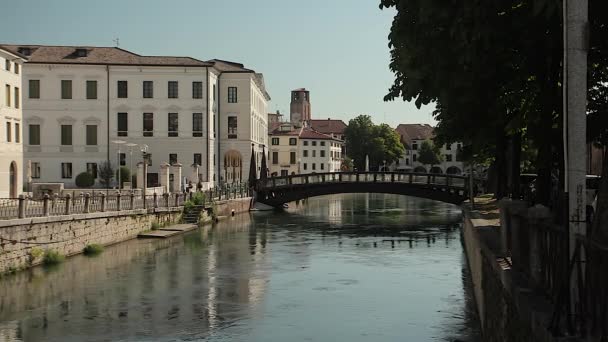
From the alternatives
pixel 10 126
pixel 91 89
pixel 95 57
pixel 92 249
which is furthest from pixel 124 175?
pixel 92 249

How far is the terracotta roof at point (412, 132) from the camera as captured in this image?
160875mm

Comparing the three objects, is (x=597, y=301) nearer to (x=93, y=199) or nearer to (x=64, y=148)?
(x=93, y=199)

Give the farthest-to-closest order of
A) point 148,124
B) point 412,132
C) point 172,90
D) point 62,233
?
point 412,132 < point 148,124 < point 172,90 < point 62,233

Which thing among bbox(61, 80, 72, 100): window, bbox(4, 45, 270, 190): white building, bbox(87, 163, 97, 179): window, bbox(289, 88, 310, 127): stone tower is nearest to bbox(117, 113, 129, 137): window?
bbox(4, 45, 270, 190): white building

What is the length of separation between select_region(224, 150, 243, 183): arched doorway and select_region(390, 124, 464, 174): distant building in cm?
8121

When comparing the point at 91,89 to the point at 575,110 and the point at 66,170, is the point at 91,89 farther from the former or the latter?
the point at 575,110

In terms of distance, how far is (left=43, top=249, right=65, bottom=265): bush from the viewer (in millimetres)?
27703

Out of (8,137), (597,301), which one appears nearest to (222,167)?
(8,137)

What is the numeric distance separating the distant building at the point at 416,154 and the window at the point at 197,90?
8881 cm

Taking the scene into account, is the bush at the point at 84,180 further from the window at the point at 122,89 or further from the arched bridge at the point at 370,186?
the arched bridge at the point at 370,186

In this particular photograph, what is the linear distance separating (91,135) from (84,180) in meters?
5.44

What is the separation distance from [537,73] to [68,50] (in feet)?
178

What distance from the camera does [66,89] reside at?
60781 mm

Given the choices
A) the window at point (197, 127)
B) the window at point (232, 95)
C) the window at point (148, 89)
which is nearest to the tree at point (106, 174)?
the window at point (148, 89)
